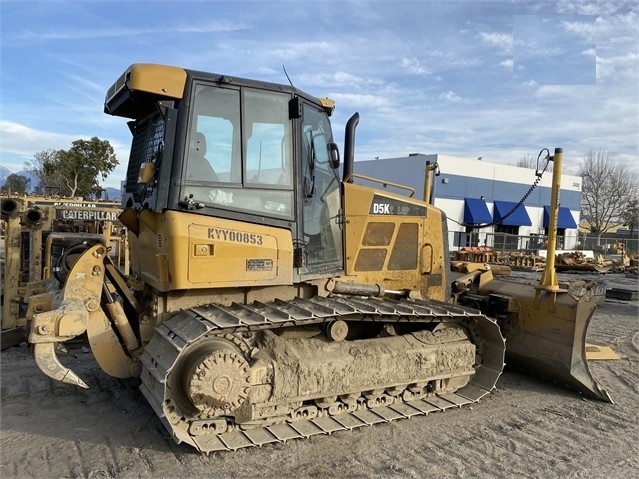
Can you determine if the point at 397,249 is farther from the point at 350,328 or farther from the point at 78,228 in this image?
the point at 78,228

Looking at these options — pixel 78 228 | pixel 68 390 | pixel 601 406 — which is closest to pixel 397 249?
pixel 601 406

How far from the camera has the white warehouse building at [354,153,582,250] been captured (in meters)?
28.9

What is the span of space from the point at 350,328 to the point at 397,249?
111 cm

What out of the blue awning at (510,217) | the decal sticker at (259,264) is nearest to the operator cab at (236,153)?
the decal sticker at (259,264)

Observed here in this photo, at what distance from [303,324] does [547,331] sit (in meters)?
2.96

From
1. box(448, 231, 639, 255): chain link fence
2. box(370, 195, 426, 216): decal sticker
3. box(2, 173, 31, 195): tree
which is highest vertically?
box(2, 173, 31, 195): tree

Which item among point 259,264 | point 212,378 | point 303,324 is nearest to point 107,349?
point 212,378

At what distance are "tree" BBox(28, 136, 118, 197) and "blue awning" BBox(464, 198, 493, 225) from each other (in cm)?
2136

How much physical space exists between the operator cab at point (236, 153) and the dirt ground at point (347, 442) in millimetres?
1622

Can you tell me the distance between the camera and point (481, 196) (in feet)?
112

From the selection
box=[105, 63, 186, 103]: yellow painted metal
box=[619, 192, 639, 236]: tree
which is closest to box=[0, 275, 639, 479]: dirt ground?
box=[105, 63, 186, 103]: yellow painted metal

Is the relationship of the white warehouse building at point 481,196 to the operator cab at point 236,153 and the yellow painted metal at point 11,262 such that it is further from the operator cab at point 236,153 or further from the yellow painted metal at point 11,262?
the operator cab at point 236,153

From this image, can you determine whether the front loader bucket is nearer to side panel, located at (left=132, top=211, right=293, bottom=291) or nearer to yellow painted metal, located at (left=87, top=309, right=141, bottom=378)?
side panel, located at (left=132, top=211, right=293, bottom=291)

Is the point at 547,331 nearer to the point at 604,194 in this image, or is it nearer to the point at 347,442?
the point at 347,442
